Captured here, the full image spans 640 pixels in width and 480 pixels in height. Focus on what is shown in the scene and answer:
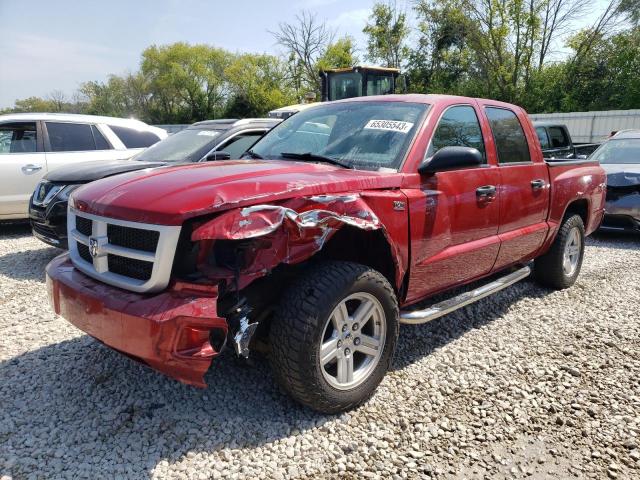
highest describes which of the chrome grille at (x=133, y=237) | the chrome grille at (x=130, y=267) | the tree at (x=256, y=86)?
the tree at (x=256, y=86)

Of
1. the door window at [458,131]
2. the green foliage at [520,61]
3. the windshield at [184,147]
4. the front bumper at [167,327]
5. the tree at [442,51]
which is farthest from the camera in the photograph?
the tree at [442,51]

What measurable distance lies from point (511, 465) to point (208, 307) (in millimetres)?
1701

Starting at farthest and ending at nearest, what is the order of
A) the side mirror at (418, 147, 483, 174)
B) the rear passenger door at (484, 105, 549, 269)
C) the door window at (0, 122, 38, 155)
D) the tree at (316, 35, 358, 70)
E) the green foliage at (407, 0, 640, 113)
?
the tree at (316, 35, 358, 70), the green foliage at (407, 0, 640, 113), the door window at (0, 122, 38, 155), the rear passenger door at (484, 105, 549, 269), the side mirror at (418, 147, 483, 174)

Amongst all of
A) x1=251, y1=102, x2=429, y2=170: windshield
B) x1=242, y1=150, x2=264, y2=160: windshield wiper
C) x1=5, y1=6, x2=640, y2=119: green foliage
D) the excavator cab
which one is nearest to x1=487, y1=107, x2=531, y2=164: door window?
x1=251, y1=102, x2=429, y2=170: windshield

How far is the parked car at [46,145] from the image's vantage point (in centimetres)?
730

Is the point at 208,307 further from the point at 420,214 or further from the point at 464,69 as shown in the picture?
the point at 464,69

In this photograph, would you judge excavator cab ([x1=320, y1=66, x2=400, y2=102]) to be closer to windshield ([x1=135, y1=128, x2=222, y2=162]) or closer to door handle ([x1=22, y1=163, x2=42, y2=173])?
windshield ([x1=135, y1=128, x2=222, y2=162])

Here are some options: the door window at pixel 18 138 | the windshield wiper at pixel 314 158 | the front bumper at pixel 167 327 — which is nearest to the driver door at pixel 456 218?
the windshield wiper at pixel 314 158

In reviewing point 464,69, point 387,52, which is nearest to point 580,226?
point 464,69

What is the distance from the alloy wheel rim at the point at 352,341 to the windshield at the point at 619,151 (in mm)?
7612

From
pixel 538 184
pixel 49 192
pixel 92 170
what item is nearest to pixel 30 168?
pixel 49 192

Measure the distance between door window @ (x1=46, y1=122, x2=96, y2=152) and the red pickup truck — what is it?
201 inches

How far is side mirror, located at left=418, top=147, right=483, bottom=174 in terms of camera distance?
3.07 m

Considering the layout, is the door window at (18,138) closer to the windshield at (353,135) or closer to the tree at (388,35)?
the windshield at (353,135)
